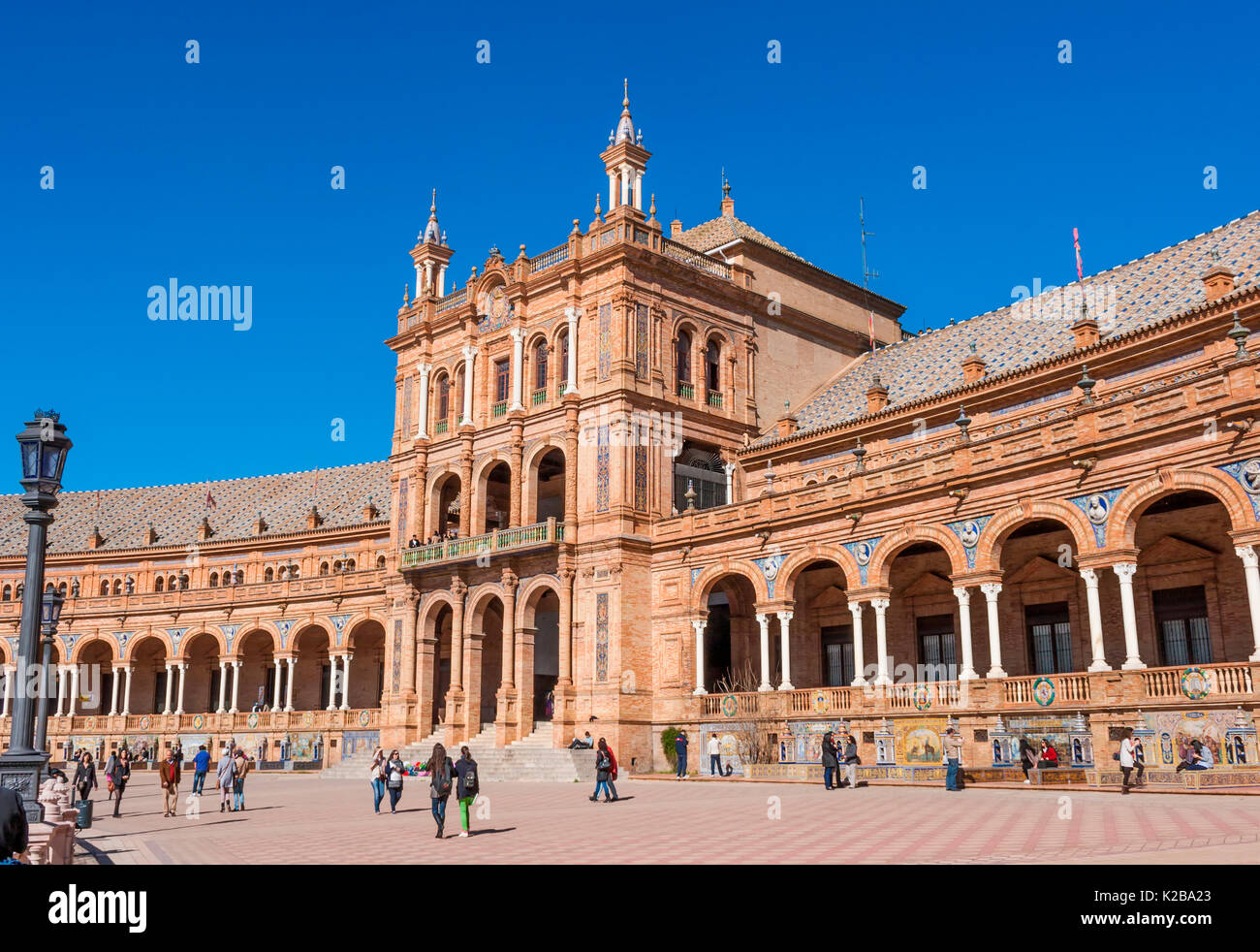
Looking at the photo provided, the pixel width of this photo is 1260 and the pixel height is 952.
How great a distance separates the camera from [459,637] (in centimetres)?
4141

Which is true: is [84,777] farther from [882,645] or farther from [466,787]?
[882,645]

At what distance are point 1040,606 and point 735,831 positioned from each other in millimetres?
17966

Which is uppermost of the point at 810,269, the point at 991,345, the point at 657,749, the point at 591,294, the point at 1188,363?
the point at 810,269

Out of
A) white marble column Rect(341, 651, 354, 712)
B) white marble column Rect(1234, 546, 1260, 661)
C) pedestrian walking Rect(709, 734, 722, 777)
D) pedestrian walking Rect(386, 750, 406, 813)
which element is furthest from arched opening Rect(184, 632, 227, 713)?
white marble column Rect(1234, 546, 1260, 661)

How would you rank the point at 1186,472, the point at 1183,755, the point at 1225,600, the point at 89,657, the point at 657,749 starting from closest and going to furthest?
the point at 1183,755 → the point at 1186,472 → the point at 1225,600 → the point at 657,749 → the point at 89,657

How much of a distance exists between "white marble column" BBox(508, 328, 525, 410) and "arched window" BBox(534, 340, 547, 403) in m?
0.48

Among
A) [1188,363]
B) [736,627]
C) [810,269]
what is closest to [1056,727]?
[1188,363]

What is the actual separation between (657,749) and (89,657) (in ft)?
127

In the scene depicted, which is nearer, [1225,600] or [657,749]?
[1225,600]

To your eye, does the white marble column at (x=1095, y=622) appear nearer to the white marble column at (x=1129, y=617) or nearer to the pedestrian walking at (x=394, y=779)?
the white marble column at (x=1129, y=617)

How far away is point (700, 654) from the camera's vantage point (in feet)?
116

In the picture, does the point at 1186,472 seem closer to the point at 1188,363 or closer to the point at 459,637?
the point at 1188,363

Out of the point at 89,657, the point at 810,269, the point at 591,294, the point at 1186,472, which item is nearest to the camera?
the point at 1186,472

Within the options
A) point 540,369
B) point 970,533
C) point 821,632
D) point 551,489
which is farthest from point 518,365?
→ point 970,533
